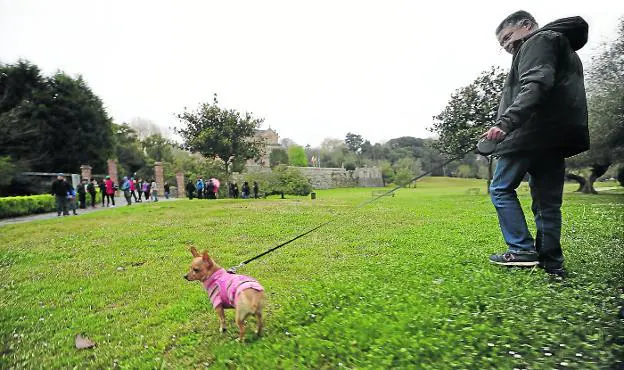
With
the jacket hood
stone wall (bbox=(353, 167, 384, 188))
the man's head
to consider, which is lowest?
stone wall (bbox=(353, 167, 384, 188))

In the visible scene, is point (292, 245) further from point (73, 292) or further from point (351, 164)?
point (351, 164)

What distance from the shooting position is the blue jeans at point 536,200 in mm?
2625

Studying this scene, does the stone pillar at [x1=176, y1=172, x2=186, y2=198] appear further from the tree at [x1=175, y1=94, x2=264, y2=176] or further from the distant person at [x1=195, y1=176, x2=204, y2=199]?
the distant person at [x1=195, y1=176, x2=204, y2=199]

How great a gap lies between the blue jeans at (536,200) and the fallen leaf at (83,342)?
328 centimetres

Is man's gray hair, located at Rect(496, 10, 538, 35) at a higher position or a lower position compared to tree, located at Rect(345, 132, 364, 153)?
lower

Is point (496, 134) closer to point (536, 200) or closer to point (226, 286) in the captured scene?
point (536, 200)

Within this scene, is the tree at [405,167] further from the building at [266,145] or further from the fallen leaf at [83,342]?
the building at [266,145]

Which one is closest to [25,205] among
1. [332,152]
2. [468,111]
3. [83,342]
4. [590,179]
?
[83,342]

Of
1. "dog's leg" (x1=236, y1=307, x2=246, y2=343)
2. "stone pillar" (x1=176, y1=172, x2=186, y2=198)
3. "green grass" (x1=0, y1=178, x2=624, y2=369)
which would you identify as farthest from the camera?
"stone pillar" (x1=176, y1=172, x2=186, y2=198)

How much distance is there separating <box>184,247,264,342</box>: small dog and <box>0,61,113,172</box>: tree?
13.5 feet

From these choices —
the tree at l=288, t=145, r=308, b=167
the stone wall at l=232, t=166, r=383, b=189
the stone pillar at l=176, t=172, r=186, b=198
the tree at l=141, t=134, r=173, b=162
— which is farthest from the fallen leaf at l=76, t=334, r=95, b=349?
the stone pillar at l=176, t=172, r=186, b=198

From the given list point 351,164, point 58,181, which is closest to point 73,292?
point 58,181

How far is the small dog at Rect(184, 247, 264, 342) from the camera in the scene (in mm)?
2084

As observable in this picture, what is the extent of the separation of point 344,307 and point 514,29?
8.55ft
